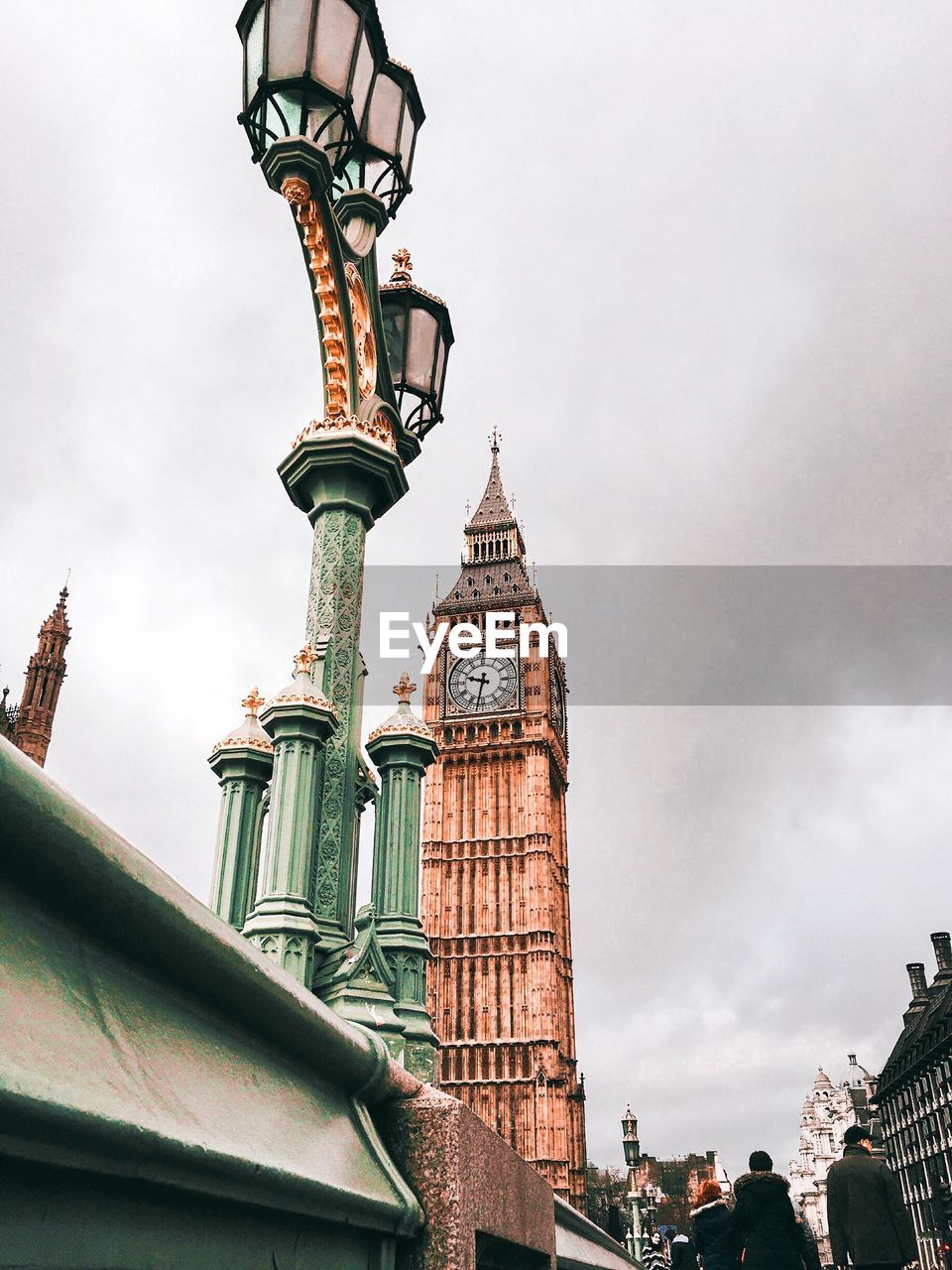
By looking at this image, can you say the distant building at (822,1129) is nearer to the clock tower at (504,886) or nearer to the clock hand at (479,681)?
the clock tower at (504,886)

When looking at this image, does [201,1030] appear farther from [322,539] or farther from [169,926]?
[322,539]

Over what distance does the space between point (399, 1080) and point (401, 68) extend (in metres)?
5.14

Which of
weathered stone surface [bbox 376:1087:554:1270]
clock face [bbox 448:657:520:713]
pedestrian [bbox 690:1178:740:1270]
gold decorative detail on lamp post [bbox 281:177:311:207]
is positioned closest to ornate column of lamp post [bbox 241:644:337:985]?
gold decorative detail on lamp post [bbox 281:177:311:207]

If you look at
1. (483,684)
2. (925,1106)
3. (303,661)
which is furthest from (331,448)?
(483,684)

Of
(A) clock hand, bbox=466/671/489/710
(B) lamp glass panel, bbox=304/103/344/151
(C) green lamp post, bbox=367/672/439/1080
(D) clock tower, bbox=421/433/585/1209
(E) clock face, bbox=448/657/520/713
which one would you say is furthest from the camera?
(A) clock hand, bbox=466/671/489/710

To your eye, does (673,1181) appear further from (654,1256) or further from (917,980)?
(654,1256)

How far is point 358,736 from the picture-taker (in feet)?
16.8

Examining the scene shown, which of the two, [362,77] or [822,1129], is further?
[822,1129]

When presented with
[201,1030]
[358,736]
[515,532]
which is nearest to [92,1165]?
[201,1030]

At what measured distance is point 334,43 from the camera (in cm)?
458

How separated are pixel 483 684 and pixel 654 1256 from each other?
129 ft

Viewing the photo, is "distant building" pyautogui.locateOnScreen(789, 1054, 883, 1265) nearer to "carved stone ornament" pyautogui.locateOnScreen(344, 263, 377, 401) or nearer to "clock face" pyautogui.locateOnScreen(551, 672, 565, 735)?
"clock face" pyautogui.locateOnScreen(551, 672, 565, 735)

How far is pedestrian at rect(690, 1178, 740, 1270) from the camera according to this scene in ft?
19.0

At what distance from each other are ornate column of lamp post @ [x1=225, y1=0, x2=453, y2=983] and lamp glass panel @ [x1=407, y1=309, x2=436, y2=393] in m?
0.49
